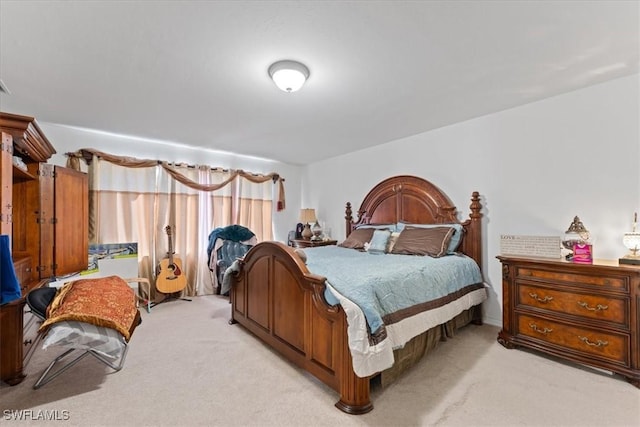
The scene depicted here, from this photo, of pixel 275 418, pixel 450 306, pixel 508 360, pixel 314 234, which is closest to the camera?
pixel 275 418

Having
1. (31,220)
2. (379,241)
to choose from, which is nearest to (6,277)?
(31,220)

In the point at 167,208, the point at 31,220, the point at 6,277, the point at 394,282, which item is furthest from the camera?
the point at 167,208

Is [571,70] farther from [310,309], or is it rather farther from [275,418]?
[275,418]

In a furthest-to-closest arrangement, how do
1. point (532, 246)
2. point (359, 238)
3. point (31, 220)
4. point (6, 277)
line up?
point (359, 238), point (31, 220), point (532, 246), point (6, 277)

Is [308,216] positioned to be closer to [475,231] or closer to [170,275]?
[170,275]

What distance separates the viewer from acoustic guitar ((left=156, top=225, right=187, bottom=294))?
160 inches

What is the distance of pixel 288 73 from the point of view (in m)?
2.19

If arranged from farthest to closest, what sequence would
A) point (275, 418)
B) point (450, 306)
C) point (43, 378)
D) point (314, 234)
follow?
point (314, 234)
point (450, 306)
point (43, 378)
point (275, 418)

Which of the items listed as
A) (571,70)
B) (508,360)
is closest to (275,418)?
(508,360)

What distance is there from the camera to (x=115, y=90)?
2600mm

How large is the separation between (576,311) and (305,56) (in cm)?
286

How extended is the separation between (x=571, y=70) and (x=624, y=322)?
1953mm

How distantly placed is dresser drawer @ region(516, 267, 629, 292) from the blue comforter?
528 millimetres

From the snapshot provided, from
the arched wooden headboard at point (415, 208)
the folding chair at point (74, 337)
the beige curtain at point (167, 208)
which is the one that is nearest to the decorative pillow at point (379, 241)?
the arched wooden headboard at point (415, 208)
